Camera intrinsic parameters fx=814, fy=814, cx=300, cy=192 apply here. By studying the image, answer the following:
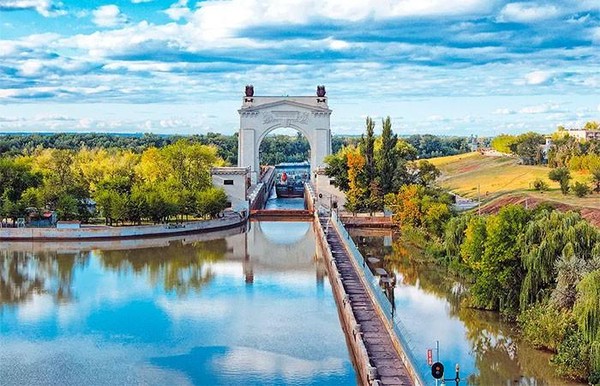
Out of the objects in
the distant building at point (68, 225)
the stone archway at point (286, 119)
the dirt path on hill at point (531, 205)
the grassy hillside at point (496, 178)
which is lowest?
the distant building at point (68, 225)

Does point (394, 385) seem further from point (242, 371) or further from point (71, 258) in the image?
point (71, 258)

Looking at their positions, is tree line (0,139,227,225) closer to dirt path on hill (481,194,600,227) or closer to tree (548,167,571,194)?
dirt path on hill (481,194,600,227)

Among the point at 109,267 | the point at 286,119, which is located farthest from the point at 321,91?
the point at 109,267

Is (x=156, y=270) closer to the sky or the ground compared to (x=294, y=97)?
closer to the ground

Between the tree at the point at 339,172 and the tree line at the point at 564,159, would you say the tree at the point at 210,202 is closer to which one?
the tree at the point at 339,172

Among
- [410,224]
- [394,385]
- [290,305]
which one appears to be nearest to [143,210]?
[410,224]

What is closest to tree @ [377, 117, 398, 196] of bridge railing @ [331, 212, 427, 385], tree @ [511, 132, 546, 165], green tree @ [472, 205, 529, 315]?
bridge railing @ [331, 212, 427, 385]

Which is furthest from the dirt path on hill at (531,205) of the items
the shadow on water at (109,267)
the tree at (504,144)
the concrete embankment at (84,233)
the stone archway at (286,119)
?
→ the tree at (504,144)
